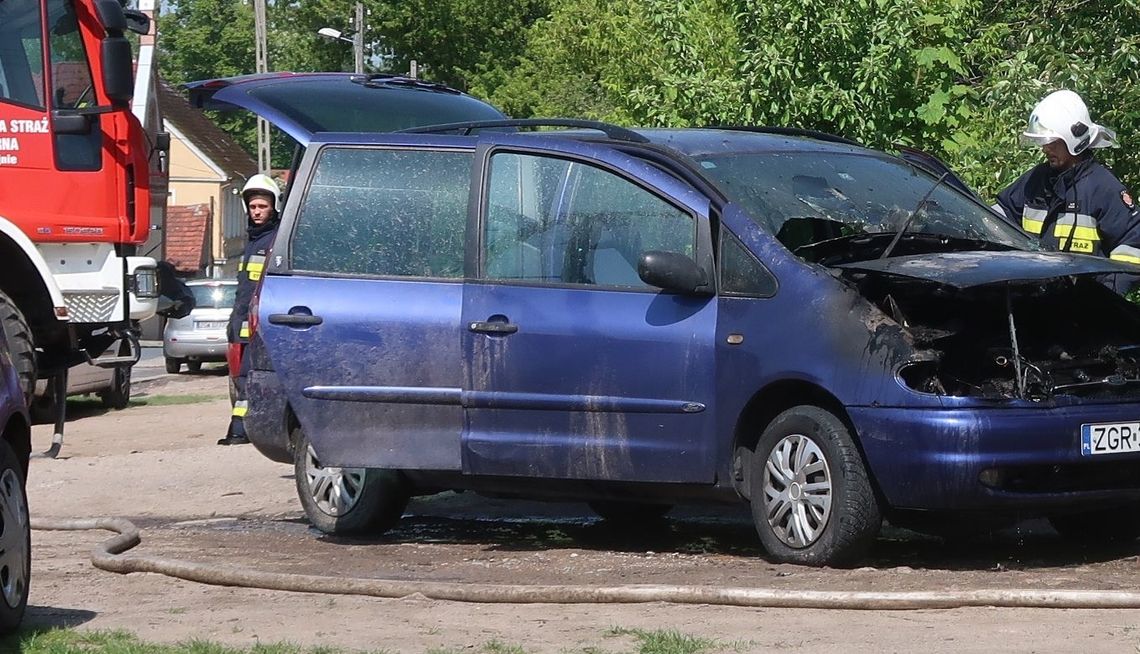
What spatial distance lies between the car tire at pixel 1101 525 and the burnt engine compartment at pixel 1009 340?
735 mm

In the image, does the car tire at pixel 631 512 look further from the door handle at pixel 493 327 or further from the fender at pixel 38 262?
the fender at pixel 38 262

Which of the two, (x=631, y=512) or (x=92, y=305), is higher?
(x=92, y=305)

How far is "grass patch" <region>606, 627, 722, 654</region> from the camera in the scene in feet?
17.5

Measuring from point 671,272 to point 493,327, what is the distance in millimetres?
914

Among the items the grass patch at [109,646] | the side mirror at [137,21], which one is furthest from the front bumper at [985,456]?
the side mirror at [137,21]

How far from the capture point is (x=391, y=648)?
5.60 m

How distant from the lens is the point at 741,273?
23.8 feet

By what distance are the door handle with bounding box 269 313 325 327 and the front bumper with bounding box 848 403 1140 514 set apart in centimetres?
261

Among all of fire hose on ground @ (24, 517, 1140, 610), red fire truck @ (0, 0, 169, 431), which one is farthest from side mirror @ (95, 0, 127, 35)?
fire hose on ground @ (24, 517, 1140, 610)

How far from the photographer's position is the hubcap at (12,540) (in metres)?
5.79

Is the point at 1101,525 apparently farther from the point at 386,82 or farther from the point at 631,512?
the point at 386,82

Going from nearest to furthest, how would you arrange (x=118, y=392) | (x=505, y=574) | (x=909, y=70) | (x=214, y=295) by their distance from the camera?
1. (x=505, y=574)
2. (x=909, y=70)
3. (x=118, y=392)
4. (x=214, y=295)

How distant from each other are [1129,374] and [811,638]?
2.20 m

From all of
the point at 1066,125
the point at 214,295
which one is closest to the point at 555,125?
the point at 1066,125
